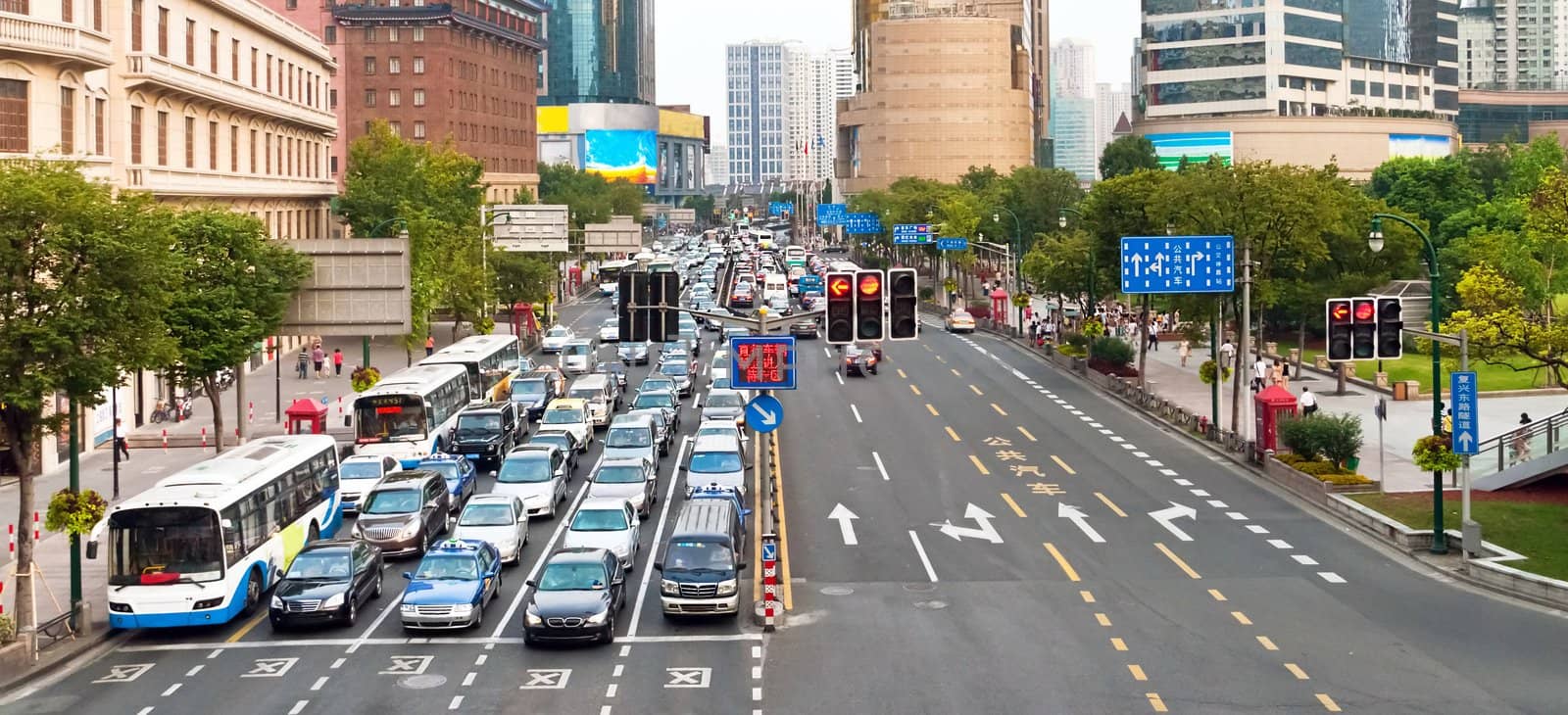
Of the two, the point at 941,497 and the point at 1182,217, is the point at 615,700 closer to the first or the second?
the point at 941,497

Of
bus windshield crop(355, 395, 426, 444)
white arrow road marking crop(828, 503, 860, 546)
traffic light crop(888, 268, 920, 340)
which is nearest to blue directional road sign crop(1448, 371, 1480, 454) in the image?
traffic light crop(888, 268, 920, 340)

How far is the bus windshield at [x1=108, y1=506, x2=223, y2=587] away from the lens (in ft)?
95.0

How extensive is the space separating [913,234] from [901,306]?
306ft

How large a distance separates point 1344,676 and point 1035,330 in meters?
63.3

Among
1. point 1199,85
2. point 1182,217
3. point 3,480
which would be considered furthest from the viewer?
point 1199,85

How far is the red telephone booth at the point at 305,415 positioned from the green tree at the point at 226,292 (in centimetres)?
315

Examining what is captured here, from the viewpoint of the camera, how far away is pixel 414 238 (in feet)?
262

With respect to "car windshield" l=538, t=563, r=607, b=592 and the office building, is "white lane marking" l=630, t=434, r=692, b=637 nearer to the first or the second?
"car windshield" l=538, t=563, r=607, b=592

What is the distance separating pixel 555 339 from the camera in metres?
86.8

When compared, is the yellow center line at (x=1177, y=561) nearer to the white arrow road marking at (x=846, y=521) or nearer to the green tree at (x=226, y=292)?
the white arrow road marking at (x=846, y=521)

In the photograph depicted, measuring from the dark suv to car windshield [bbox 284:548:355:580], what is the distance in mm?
17531

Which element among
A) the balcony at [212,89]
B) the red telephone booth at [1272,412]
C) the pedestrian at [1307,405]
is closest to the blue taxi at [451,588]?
the red telephone booth at [1272,412]

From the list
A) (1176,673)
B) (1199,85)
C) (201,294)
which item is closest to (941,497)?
(1176,673)

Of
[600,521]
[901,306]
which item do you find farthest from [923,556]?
[901,306]
